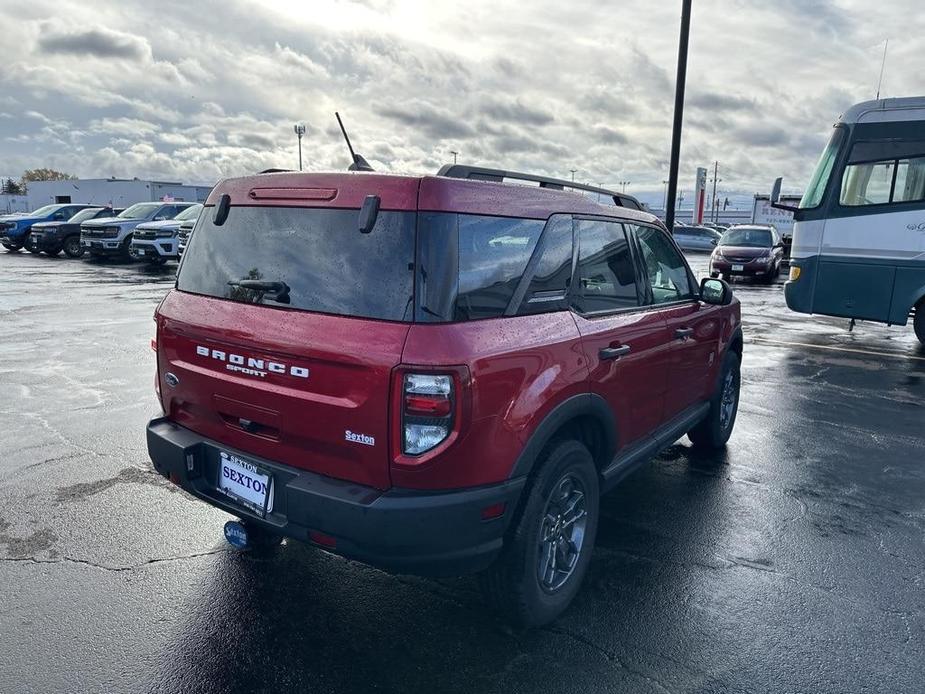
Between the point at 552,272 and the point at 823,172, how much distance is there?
9009 millimetres

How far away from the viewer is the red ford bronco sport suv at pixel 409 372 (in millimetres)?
2416

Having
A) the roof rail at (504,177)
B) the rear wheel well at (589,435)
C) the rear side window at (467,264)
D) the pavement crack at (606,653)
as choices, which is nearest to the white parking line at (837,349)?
the roof rail at (504,177)

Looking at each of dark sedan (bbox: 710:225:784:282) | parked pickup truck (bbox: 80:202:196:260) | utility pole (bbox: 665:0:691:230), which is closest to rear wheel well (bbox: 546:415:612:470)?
utility pole (bbox: 665:0:691:230)

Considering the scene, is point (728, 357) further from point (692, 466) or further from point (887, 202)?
point (887, 202)

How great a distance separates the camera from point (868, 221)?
9.71 meters

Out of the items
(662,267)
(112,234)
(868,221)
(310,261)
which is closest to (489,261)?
(310,261)

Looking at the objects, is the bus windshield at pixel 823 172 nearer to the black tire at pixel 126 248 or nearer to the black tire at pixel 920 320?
the black tire at pixel 920 320

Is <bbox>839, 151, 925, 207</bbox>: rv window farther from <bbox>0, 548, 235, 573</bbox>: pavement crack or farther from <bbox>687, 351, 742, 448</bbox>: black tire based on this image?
<bbox>0, 548, 235, 573</bbox>: pavement crack

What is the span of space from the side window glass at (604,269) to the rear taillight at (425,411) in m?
1.04

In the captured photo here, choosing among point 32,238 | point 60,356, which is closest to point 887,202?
point 60,356

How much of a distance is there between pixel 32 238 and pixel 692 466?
26.5m

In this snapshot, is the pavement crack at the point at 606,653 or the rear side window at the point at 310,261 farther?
the pavement crack at the point at 606,653

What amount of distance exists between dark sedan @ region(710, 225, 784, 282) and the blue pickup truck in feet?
78.6

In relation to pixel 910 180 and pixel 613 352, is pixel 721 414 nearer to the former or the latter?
pixel 613 352
